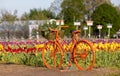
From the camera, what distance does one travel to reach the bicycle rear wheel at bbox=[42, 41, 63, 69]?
10062 mm

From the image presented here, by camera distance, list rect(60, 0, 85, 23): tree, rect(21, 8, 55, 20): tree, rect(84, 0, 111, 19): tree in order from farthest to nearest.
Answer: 1. rect(21, 8, 55, 20): tree
2. rect(84, 0, 111, 19): tree
3. rect(60, 0, 85, 23): tree

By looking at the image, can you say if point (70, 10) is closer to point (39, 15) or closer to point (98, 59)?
point (39, 15)

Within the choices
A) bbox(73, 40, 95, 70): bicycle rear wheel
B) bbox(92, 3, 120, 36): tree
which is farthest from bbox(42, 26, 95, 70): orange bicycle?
bbox(92, 3, 120, 36): tree

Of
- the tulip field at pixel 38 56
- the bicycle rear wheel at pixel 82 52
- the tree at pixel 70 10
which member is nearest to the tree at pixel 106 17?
the tree at pixel 70 10

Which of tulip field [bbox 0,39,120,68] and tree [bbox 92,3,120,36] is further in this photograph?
tree [bbox 92,3,120,36]

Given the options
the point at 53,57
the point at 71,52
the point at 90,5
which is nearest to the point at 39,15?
the point at 90,5

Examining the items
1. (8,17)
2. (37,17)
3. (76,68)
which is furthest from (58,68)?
(37,17)

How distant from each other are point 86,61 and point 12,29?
4524 centimetres

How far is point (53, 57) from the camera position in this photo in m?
10.4

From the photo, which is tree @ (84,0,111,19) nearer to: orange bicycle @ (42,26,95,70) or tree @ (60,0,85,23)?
tree @ (60,0,85,23)

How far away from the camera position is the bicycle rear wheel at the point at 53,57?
1006 centimetres

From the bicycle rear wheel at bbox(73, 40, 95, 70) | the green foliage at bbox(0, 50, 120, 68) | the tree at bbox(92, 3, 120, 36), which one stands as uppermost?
the tree at bbox(92, 3, 120, 36)

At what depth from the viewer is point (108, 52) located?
1198 centimetres

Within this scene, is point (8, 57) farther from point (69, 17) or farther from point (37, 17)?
point (37, 17)
